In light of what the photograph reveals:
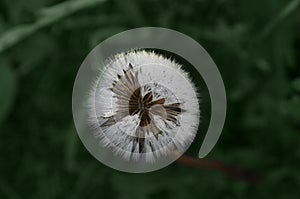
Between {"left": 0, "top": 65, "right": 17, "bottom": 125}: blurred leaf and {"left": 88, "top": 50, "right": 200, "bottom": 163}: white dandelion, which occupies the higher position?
{"left": 0, "top": 65, "right": 17, "bottom": 125}: blurred leaf

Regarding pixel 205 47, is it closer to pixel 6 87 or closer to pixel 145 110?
pixel 6 87

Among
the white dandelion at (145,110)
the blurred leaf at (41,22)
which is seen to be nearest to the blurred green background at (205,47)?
the blurred leaf at (41,22)

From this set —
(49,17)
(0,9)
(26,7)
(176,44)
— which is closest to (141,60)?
(49,17)

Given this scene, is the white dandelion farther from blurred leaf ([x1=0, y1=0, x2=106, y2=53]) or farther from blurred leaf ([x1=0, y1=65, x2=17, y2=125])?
blurred leaf ([x1=0, y1=65, x2=17, y2=125])

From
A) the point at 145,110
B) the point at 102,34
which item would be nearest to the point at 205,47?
the point at 102,34

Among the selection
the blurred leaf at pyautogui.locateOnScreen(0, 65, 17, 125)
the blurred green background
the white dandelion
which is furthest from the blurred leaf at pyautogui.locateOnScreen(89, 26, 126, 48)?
the white dandelion

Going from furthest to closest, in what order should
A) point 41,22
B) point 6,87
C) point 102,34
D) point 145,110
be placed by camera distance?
point 6,87 < point 102,34 < point 41,22 < point 145,110

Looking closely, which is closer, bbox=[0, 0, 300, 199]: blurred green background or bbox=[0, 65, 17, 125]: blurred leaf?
bbox=[0, 0, 300, 199]: blurred green background
